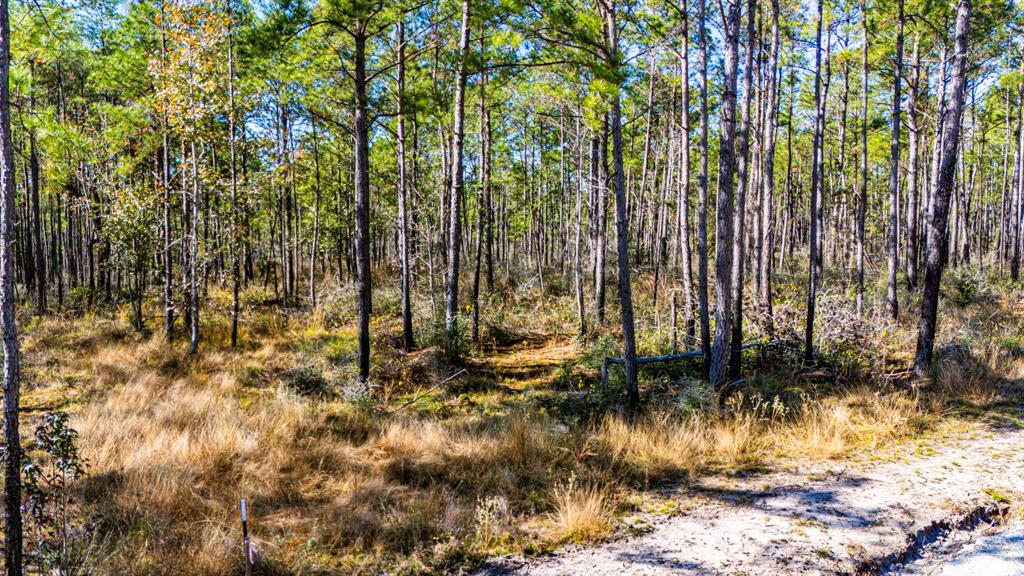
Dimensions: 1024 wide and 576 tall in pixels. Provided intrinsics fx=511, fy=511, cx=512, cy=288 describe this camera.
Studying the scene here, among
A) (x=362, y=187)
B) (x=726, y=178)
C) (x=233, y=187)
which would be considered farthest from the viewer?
(x=233, y=187)

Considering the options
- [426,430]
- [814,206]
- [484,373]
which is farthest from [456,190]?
[814,206]

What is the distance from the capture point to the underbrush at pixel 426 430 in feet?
14.4

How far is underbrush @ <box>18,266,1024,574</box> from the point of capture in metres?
4.39

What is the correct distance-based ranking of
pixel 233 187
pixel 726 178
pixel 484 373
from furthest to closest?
pixel 233 187 → pixel 484 373 → pixel 726 178

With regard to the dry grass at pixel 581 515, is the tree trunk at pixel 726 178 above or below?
above

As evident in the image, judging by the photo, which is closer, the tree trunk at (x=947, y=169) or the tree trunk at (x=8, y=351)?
the tree trunk at (x=8, y=351)

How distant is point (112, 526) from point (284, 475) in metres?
1.45

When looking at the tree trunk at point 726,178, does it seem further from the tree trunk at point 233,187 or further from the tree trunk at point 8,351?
the tree trunk at point 233,187

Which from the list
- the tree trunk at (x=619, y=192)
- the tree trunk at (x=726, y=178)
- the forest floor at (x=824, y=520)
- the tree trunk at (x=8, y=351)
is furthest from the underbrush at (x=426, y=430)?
the tree trunk at (x=726, y=178)

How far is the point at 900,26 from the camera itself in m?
11.9

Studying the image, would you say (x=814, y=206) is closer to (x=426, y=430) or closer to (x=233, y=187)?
(x=426, y=430)

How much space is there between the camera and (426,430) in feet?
21.8

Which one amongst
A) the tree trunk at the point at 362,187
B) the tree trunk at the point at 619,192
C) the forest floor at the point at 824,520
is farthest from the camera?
the tree trunk at the point at 362,187

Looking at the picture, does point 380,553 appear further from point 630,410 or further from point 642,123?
point 642,123
